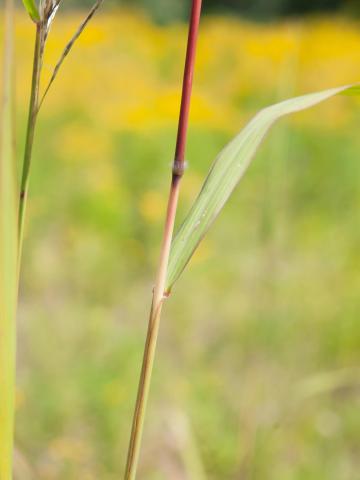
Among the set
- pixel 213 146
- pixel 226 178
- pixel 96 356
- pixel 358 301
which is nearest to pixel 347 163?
pixel 213 146

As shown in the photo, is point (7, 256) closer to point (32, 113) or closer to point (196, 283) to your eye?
point (32, 113)

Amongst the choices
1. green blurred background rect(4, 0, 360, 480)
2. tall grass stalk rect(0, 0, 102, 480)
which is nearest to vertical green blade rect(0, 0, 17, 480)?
tall grass stalk rect(0, 0, 102, 480)

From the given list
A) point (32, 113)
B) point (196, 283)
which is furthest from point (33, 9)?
point (196, 283)

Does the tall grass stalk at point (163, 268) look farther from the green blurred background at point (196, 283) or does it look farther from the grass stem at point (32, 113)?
the green blurred background at point (196, 283)

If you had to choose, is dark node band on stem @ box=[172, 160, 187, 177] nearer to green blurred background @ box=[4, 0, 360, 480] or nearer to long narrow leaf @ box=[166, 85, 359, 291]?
long narrow leaf @ box=[166, 85, 359, 291]

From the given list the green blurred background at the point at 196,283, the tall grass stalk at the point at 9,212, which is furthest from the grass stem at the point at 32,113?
the green blurred background at the point at 196,283

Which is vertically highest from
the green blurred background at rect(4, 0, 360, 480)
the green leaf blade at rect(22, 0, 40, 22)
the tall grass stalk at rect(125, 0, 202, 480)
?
the green leaf blade at rect(22, 0, 40, 22)
